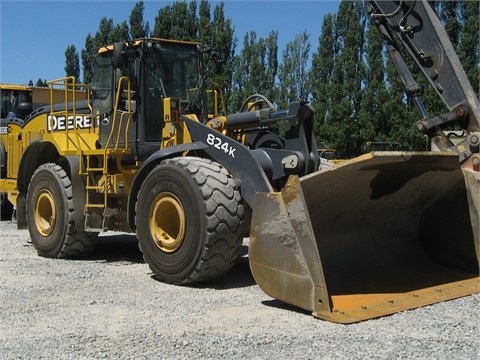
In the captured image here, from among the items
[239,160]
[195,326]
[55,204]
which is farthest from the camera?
[55,204]

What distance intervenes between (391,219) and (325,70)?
80.2 ft

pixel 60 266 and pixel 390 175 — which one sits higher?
pixel 390 175

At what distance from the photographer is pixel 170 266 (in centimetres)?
620

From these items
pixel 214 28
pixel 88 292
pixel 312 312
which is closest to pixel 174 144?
pixel 88 292

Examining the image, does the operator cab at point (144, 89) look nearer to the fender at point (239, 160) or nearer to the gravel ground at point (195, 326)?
the fender at point (239, 160)

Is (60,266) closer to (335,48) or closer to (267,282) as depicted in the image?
(267,282)

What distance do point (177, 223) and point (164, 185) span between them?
417mm

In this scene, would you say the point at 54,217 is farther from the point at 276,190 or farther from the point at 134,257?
the point at 276,190

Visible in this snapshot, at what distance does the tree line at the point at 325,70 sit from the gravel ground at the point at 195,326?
772 inches

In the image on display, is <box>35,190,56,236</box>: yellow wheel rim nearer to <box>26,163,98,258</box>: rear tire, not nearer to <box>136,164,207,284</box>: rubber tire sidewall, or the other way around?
<box>26,163,98,258</box>: rear tire

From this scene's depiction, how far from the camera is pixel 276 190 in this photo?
6371 mm

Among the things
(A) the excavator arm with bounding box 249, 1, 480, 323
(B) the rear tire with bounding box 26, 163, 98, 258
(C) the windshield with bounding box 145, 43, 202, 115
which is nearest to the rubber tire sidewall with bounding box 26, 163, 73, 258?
(B) the rear tire with bounding box 26, 163, 98, 258

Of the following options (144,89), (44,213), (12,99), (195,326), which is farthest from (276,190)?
(12,99)

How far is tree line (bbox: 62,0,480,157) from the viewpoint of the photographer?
27203mm
